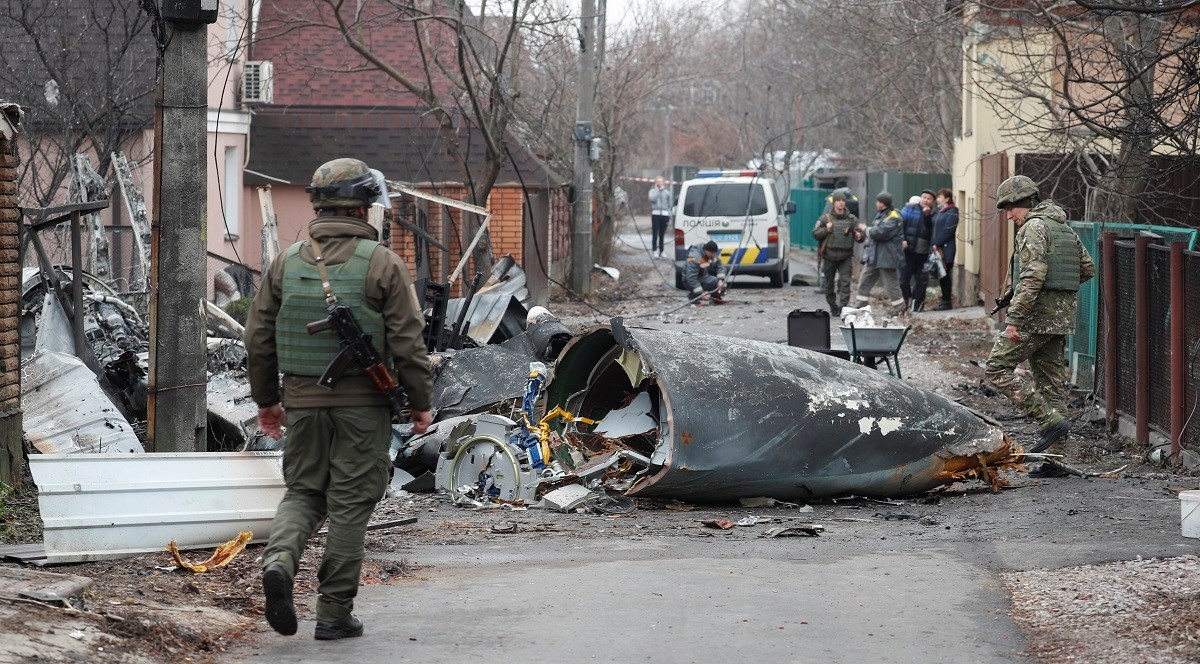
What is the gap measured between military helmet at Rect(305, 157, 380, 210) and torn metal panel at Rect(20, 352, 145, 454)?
4679 millimetres

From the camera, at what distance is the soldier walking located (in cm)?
912

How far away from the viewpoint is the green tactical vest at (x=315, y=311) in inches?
188

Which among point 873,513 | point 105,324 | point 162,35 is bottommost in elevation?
point 873,513

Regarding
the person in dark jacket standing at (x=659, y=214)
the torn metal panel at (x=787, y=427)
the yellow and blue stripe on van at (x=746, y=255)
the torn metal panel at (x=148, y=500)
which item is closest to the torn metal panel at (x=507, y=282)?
the torn metal panel at (x=787, y=427)

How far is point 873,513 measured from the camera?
7.83 meters

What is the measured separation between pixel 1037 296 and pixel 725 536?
3354mm

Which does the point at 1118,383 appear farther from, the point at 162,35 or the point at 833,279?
the point at 833,279

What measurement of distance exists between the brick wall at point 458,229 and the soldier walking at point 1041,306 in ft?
32.3

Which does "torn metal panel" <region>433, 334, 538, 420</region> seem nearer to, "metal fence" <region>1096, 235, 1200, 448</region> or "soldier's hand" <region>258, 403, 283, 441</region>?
"metal fence" <region>1096, 235, 1200, 448</region>

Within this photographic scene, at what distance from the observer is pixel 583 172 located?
23094 millimetres

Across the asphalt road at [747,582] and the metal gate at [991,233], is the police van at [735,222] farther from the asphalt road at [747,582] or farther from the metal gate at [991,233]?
the asphalt road at [747,582]

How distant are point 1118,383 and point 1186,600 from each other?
220 inches

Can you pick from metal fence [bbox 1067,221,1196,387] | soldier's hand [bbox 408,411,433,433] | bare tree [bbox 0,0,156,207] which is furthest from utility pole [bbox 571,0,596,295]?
soldier's hand [bbox 408,411,433,433]

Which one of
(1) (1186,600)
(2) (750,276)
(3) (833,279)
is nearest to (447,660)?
(1) (1186,600)
